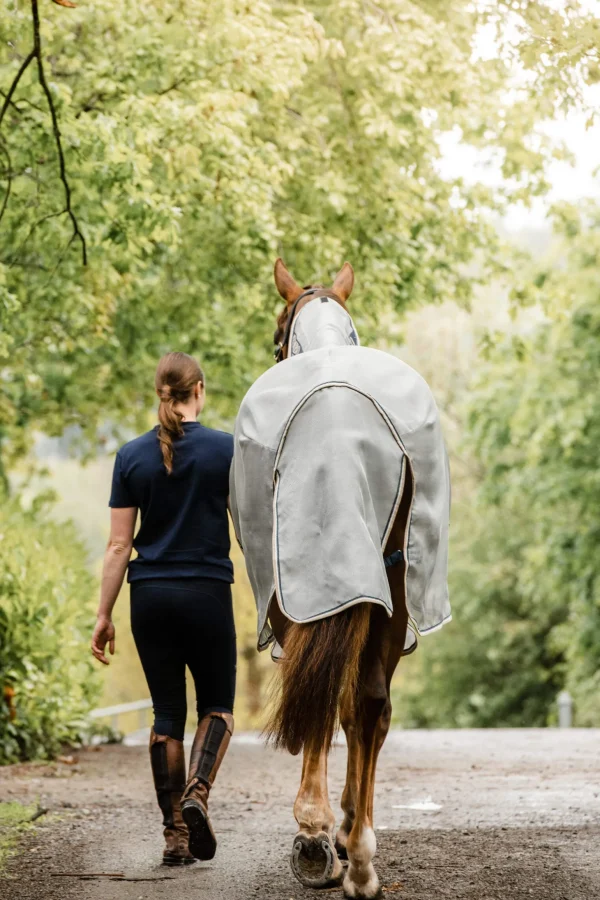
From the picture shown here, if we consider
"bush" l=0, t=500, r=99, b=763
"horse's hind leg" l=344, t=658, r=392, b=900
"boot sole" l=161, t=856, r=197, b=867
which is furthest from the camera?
"bush" l=0, t=500, r=99, b=763

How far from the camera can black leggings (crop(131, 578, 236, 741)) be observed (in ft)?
17.2

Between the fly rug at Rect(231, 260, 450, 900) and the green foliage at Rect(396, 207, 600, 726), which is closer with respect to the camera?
the fly rug at Rect(231, 260, 450, 900)

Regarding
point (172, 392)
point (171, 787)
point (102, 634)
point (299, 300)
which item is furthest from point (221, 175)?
point (171, 787)

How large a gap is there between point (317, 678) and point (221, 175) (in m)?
7.10

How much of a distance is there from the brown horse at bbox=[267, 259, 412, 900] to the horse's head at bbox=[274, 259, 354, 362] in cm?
135

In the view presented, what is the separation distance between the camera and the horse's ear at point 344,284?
6023 mm

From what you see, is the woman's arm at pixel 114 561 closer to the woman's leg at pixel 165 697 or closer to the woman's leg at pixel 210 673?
the woman's leg at pixel 165 697

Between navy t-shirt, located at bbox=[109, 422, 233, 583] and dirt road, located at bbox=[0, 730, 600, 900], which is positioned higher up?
navy t-shirt, located at bbox=[109, 422, 233, 583]

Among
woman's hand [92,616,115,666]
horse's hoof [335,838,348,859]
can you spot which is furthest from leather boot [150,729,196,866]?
horse's hoof [335,838,348,859]

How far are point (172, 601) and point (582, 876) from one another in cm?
203

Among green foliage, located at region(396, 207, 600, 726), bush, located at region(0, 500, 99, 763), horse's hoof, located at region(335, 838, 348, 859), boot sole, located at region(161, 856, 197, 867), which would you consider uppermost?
horse's hoof, located at region(335, 838, 348, 859)

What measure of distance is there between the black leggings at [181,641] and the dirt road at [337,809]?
2.28 ft

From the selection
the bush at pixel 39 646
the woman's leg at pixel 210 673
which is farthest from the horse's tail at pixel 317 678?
the bush at pixel 39 646

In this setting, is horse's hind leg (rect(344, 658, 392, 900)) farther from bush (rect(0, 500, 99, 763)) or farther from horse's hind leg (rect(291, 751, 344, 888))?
bush (rect(0, 500, 99, 763))
